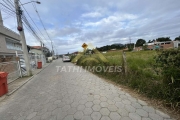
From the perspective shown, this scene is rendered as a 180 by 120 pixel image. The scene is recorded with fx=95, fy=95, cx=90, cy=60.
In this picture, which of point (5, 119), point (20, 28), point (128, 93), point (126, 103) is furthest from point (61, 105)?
point (20, 28)

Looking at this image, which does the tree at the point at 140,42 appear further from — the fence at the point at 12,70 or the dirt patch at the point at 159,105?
the dirt patch at the point at 159,105

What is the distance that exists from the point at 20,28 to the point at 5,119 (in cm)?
711

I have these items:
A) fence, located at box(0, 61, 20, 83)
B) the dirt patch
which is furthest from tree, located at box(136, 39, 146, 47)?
the dirt patch

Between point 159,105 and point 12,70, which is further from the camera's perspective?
point 12,70

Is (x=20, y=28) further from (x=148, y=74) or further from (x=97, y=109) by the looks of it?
(x=148, y=74)

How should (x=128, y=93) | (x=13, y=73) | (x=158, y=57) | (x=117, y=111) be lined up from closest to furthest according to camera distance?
(x=117, y=111), (x=158, y=57), (x=128, y=93), (x=13, y=73)

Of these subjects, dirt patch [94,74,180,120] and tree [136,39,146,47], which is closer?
dirt patch [94,74,180,120]

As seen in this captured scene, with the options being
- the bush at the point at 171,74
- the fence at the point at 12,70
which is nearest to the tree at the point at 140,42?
the bush at the point at 171,74

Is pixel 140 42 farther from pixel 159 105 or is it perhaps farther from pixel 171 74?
pixel 159 105

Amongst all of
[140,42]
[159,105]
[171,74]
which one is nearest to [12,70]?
[159,105]

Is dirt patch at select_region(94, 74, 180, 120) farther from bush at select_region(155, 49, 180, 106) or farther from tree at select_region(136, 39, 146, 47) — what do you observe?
tree at select_region(136, 39, 146, 47)

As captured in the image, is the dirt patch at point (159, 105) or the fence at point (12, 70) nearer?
the dirt patch at point (159, 105)

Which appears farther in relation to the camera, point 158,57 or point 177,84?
point 158,57

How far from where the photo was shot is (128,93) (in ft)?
11.5
